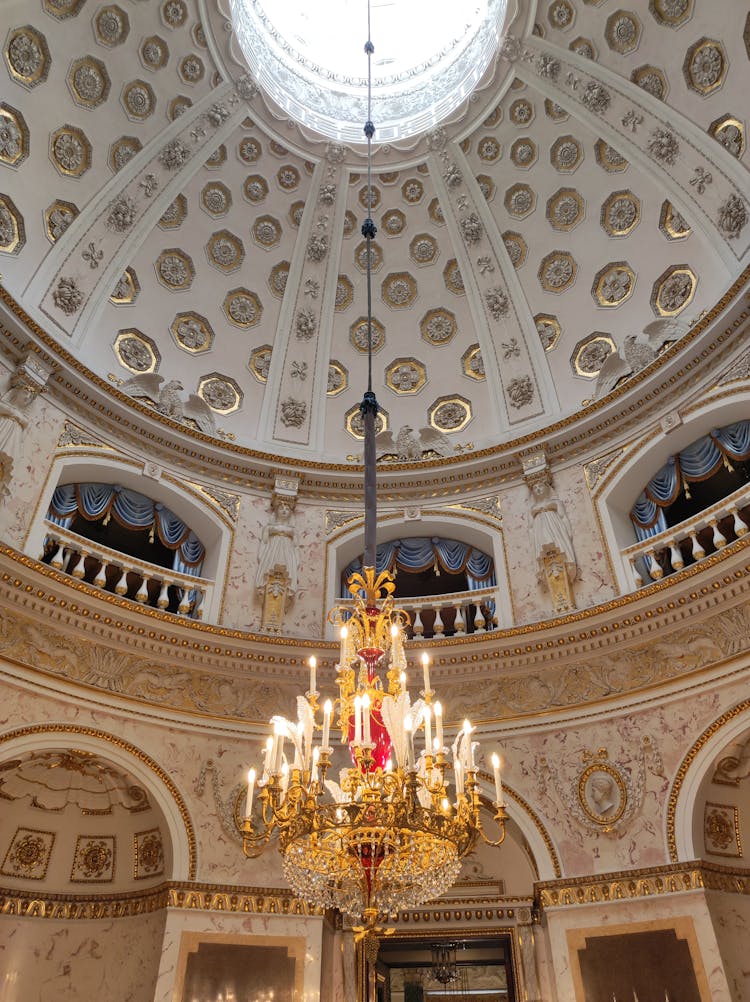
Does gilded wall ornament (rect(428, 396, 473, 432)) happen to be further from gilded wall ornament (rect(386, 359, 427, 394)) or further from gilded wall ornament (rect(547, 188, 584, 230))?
gilded wall ornament (rect(547, 188, 584, 230))

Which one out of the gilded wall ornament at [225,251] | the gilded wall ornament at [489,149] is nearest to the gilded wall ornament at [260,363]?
the gilded wall ornament at [225,251]

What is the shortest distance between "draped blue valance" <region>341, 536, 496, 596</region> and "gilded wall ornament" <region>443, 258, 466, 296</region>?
5.64 meters

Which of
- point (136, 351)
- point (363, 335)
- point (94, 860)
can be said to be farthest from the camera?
point (363, 335)

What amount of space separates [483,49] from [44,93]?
8.48 meters

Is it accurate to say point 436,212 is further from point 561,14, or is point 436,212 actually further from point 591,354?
point 591,354

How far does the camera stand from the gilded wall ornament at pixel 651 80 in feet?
43.4

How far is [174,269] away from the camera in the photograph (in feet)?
49.2

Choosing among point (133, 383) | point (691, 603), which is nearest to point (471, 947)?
point (691, 603)

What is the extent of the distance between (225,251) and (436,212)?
4628 mm

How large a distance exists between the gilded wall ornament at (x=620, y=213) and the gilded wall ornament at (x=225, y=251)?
24.5 feet

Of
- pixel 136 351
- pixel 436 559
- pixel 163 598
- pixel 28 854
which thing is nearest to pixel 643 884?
pixel 436 559

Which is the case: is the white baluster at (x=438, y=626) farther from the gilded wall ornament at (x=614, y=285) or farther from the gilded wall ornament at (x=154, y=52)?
the gilded wall ornament at (x=154, y=52)

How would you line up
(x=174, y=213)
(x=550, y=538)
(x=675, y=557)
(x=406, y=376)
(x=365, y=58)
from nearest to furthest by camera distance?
(x=675, y=557) < (x=550, y=538) < (x=174, y=213) < (x=406, y=376) < (x=365, y=58)

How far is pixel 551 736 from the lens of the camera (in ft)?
33.0
